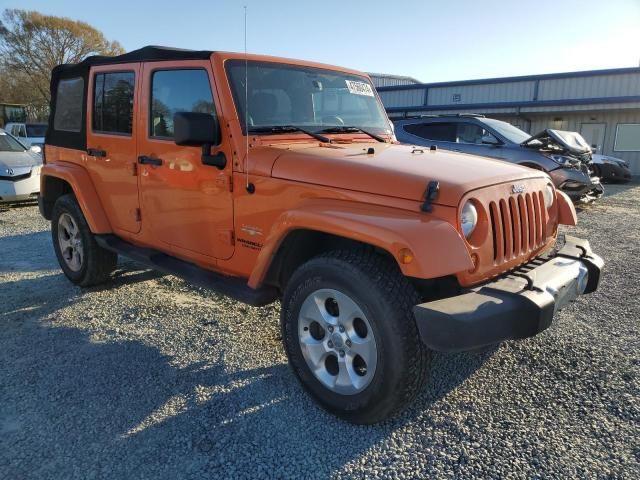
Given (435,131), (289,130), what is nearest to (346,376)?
(289,130)

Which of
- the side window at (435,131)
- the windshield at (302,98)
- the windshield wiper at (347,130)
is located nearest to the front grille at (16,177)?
the side window at (435,131)

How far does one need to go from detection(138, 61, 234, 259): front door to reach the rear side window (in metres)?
1.21

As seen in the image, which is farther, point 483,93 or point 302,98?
point 483,93

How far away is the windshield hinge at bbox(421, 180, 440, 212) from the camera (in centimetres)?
243

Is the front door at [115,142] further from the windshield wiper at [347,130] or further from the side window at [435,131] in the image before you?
the side window at [435,131]

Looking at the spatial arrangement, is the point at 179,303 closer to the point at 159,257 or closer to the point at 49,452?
the point at 159,257

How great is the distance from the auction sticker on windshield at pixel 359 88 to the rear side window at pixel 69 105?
8.43ft

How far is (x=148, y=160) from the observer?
3781mm

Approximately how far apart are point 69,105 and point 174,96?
6.17 feet

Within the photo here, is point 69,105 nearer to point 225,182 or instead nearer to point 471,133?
point 225,182

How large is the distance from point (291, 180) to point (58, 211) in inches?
126

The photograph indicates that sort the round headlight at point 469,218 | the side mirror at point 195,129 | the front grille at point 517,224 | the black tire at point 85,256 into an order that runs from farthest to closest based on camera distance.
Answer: the black tire at point 85,256
the side mirror at point 195,129
the front grille at point 517,224
the round headlight at point 469,218

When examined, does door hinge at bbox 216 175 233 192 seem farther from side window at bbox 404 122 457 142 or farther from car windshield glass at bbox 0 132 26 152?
car windshield glass at bbox 0 132 26 152

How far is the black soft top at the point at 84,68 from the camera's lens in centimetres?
355
